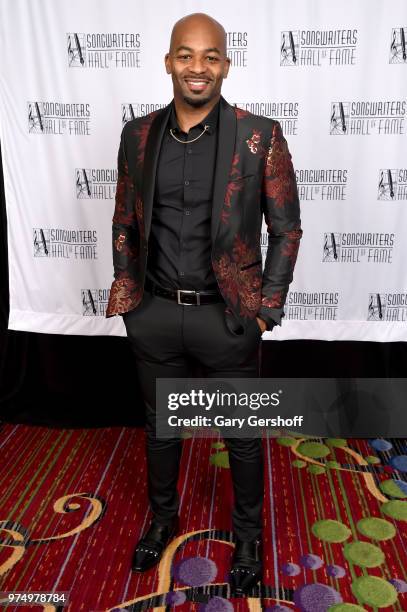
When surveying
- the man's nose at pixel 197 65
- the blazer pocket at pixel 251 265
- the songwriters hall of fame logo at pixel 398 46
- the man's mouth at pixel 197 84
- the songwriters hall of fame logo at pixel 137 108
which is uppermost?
the songwriters hall of fame logo at pixel 398 46

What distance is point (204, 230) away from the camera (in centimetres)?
177

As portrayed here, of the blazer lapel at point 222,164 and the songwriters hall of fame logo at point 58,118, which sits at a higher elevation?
the songwriters hall of fame logo at point 58,118

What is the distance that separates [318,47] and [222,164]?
Result: 1.16 m

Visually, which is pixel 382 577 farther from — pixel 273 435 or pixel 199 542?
pixel 273 435

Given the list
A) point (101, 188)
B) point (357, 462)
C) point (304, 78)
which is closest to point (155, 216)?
point (101, 188)

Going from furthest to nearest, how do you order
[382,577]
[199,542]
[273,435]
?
[273,435], [199,542], [382,577]

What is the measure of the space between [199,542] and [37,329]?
137 cm

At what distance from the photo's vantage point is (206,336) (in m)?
1.82

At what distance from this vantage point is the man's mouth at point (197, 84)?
1.68 m

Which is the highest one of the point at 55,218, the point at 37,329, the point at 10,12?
the point at 10,12

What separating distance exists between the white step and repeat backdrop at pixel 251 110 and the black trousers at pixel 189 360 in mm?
990

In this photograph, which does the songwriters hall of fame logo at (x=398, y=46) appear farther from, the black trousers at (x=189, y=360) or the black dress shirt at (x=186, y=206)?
the black trousers at (x=189, y=360)

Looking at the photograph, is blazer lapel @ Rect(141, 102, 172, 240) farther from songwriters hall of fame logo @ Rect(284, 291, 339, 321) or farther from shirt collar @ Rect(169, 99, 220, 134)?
songwriters hall of fame logo @ Rect(284, 291, 339, 321)

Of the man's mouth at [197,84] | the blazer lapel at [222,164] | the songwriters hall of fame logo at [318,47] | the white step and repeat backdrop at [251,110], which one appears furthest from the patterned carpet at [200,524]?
the songwriters hall of fame logo at [318,47]
